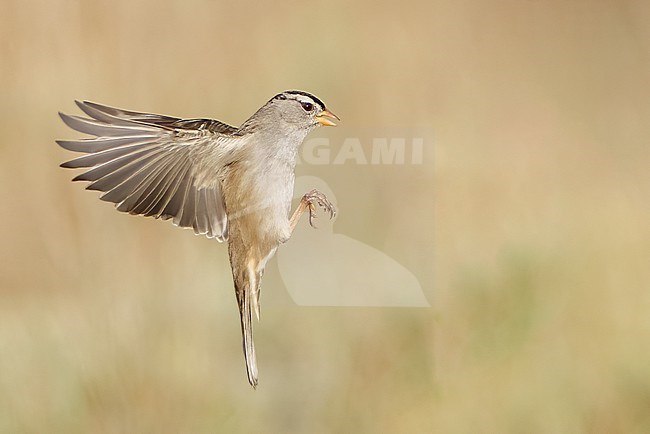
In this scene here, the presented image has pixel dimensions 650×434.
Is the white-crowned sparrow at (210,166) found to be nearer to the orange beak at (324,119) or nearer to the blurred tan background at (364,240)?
the orange beak at (324,119)

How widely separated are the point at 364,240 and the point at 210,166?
12.0 inches

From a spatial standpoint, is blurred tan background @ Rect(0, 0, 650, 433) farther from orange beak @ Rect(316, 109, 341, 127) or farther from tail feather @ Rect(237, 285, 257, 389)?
orange beak @ Rect(316, 109, 341, 127)

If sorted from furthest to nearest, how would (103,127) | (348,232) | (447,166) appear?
(447,166)
(348,232)
(103,127)

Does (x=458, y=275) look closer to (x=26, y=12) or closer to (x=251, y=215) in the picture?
(x=251, y=215)

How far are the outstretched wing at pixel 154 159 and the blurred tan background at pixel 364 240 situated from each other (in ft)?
0.87

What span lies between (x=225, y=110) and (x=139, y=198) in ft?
1.07

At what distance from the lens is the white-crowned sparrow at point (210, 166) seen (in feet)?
2.70

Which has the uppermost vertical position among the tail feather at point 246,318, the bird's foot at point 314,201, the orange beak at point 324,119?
the orange beak at point 324,119

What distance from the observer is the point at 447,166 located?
1.20 metres

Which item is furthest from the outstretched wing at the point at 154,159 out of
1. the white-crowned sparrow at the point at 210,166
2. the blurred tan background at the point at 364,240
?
the blurred tan background at the point at 364,240

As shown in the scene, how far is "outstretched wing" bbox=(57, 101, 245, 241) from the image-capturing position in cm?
82

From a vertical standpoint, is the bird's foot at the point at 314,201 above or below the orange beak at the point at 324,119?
below

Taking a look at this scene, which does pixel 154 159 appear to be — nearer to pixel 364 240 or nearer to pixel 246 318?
pixel 246 318

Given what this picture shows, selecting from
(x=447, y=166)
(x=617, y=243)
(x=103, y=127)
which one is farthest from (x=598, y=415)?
(x=103, y=127)
